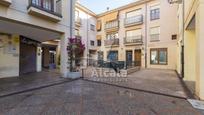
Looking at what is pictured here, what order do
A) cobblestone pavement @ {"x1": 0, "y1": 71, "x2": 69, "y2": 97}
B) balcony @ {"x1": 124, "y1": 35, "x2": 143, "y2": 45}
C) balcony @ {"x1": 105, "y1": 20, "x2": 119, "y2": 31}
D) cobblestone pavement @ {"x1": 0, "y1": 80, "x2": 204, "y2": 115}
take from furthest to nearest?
balcony @ {"x1": 105, "y1": 20, "x2": 119, "y2": 31}, balcony @ {"x1": 124, "y1": 35, "x2": 143, "y2": 45}, cobblestone pavement @ {"x1": 0, "y1": 71, "x2": 69, "y2": 97}, cobblestone pavement @ {"x1": 0, "y1": 80, "x2": 204, "y2": 115}

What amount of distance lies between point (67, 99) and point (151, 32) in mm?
14457

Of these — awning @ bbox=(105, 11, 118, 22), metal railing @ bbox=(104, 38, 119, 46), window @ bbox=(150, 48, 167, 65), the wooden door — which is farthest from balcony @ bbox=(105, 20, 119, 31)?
the wooden door

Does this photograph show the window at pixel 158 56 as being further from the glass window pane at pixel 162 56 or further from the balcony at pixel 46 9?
the balcony at pixel 46 9

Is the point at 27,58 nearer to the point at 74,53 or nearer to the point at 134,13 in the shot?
the point at 74,53

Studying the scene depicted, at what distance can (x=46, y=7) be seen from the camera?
752 cm

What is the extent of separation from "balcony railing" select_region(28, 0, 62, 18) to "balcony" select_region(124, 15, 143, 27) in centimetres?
1165

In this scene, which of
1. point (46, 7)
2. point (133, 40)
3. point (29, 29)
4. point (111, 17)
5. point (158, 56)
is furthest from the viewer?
point (111, 17)

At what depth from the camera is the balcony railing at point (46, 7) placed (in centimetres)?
624

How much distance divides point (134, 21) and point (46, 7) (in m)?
12.7

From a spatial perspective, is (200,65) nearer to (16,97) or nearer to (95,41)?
(16,97)

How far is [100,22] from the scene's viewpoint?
22000mm

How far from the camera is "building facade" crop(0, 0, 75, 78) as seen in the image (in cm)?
605

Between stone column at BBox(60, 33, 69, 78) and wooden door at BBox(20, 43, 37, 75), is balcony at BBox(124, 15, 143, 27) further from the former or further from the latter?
wooden door at BBox(20, 43, 37, 75)

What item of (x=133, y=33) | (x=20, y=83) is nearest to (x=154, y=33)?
(x=133, y=33)
